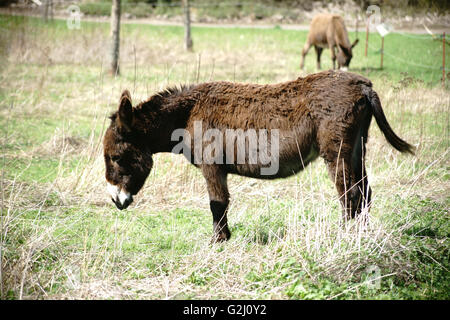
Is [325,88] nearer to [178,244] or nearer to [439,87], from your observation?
[178,244]

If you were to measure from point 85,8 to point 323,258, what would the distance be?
29.7 m

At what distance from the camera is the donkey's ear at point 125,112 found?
5148 mm

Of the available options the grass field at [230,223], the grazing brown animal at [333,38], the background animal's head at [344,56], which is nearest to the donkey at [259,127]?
the grass field at [230,223]

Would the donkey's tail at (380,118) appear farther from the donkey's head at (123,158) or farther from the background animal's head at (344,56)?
the background animal's head at (344,56)

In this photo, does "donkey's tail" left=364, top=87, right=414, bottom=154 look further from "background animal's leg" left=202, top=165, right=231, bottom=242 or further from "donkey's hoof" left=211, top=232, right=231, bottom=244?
"donkey's hoof" left=211, top=232, right=231, bottom=244

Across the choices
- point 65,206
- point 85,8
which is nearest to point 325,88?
point 65,206

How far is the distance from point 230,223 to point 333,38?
12092 mm

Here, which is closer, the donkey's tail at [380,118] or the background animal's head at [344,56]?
the donkey's tail at [380,118]

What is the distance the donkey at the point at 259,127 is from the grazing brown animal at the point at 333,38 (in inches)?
393

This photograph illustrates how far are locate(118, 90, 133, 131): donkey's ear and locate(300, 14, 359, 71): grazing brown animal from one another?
10.7m

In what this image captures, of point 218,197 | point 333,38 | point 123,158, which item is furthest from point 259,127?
point 333,38

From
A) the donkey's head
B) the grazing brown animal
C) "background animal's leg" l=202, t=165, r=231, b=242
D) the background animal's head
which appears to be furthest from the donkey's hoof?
the background animal's head

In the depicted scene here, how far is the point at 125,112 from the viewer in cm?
524
